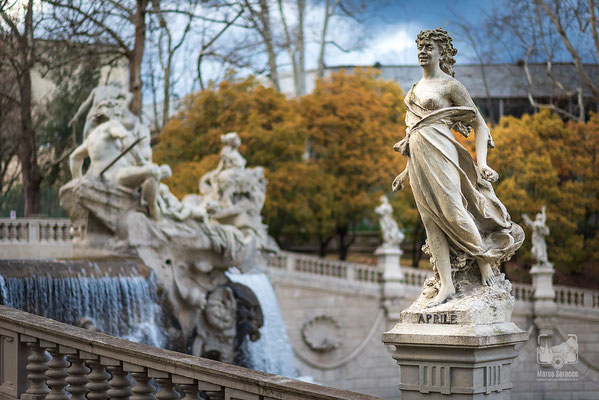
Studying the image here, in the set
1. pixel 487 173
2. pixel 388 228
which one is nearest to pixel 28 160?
pixel 388 228

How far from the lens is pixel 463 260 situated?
6.89m

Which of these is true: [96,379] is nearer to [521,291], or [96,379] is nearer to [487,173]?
[487,173]

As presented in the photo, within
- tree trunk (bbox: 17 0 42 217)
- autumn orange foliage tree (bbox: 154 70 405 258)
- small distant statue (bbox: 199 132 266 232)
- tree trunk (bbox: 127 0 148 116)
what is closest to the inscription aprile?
small distant statue (bbox: 199 132 266 232)

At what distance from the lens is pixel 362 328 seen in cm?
2748

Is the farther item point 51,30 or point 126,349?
point 51,30

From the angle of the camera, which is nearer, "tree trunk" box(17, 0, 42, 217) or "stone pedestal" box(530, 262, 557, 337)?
"tree trunk" box(17, 0, 42, 217)

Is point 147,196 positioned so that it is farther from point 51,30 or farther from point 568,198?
point 568,198

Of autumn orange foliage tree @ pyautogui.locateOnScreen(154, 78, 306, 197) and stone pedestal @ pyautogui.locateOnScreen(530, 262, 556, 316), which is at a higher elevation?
autumn orange foliage tree @ pyautogui.locateOnScreen(154, 78, 306, 197)

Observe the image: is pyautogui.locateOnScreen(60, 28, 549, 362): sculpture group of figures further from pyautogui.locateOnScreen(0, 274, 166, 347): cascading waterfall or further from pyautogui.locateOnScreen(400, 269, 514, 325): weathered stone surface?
pyautogui.locateOnScreen(0, 274, 166, 347): cascading waterfall

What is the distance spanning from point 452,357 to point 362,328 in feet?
69.9

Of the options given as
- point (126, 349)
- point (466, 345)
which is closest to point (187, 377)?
point (126, 349)

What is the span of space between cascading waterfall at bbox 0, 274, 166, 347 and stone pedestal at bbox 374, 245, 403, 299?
41.4 ft

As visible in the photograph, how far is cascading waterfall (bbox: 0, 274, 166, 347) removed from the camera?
1270 centimetres

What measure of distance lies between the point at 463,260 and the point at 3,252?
603 inches
